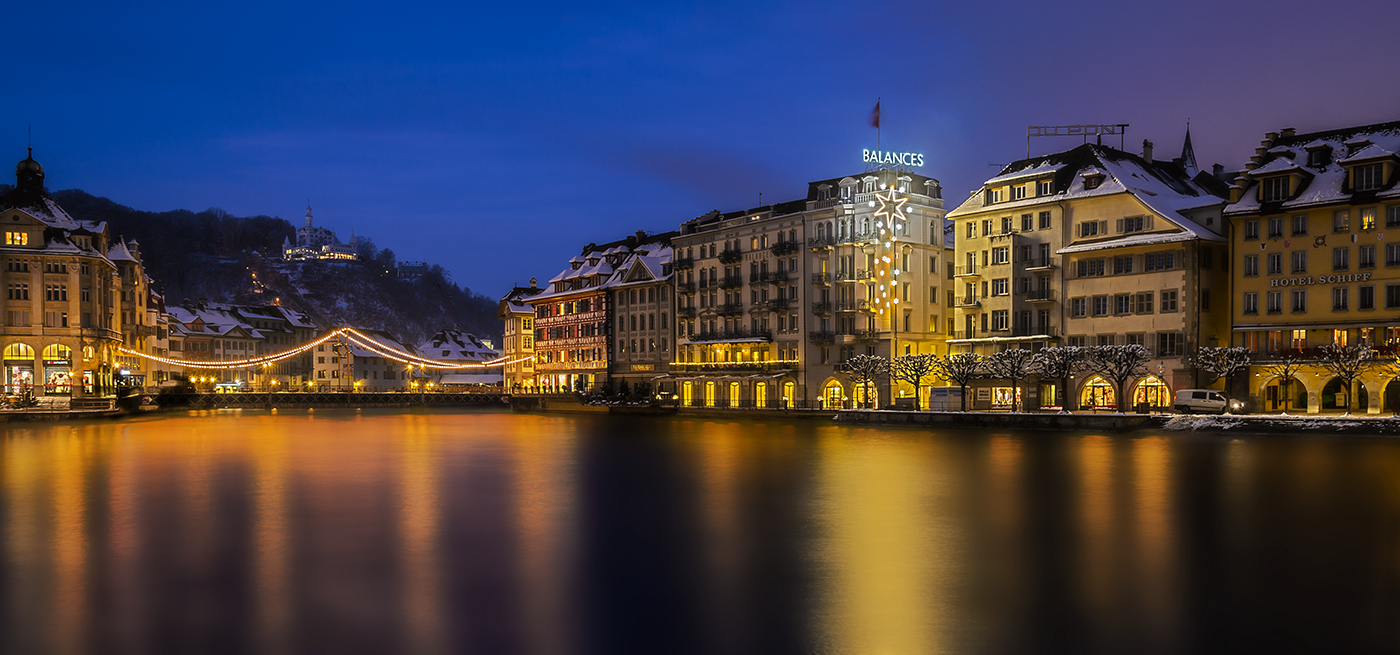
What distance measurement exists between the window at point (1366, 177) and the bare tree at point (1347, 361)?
9034 mm

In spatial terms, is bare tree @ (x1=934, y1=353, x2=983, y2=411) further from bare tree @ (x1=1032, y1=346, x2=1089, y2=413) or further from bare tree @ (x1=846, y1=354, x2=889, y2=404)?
bare tree @ (x1=846, y1=354, x2=889, y2=404)

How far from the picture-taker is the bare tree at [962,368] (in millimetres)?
67938

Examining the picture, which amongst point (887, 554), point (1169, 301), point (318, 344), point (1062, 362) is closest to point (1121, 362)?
point (1062, 362)

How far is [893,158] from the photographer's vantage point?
255 feet

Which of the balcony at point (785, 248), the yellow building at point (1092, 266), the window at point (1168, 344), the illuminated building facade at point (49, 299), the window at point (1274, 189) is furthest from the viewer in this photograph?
the illuminated building facade at point (49, 299)

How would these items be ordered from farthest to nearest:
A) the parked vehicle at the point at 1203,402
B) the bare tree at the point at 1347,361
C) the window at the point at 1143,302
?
the window at the point at 1143,302 → the parked vehicle at the point at 1203,402 → the bare tree at the point at 1347,361

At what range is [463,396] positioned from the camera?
123062 millimetres

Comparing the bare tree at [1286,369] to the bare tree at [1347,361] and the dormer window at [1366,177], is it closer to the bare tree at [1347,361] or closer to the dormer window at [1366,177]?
the bare tree at [1347,361]

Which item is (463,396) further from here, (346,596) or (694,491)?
(346,596)

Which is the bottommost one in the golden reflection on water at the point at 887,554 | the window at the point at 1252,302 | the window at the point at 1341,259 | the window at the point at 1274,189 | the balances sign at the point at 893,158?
the golden reflection on water at the point at 887,554

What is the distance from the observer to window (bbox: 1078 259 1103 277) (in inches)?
2699

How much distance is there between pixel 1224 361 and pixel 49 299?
101010 mm

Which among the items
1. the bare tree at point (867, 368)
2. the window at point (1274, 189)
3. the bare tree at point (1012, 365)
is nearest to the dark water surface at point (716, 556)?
the window at point (1274, 189)

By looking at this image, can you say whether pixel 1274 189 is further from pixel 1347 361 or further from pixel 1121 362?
pixel 1121 362
